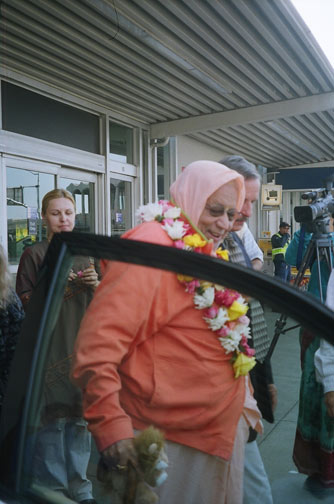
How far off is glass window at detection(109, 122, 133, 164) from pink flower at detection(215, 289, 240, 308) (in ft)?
24.4

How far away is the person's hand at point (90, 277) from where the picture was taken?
1.02m

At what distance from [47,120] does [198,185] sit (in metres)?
5.65

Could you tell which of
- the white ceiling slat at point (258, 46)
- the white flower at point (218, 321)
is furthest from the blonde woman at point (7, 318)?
the white ceiling slat at point (258, 46)

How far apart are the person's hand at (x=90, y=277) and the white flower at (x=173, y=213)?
1.16 ft

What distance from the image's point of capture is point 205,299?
0.95 meters

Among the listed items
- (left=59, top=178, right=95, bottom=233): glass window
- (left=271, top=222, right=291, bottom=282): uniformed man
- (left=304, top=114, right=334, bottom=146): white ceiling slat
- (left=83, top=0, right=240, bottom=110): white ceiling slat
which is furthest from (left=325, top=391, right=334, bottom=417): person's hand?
(left=304, top=114, right=334, bottom=146): white ceiling slat

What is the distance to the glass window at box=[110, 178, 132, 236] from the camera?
8242mm

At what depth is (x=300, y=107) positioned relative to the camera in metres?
7.36

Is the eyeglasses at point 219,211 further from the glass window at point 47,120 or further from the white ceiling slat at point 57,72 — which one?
the glass window at point 47,120

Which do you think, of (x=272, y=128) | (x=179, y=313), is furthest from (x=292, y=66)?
(x=179, y=313)

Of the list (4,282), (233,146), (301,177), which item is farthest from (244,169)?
(301,177)

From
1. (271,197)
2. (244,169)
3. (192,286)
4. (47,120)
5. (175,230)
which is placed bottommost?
(192,286)

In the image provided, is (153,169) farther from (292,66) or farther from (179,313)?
(179,313)

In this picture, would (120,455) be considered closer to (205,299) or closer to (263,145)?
(205,299)
